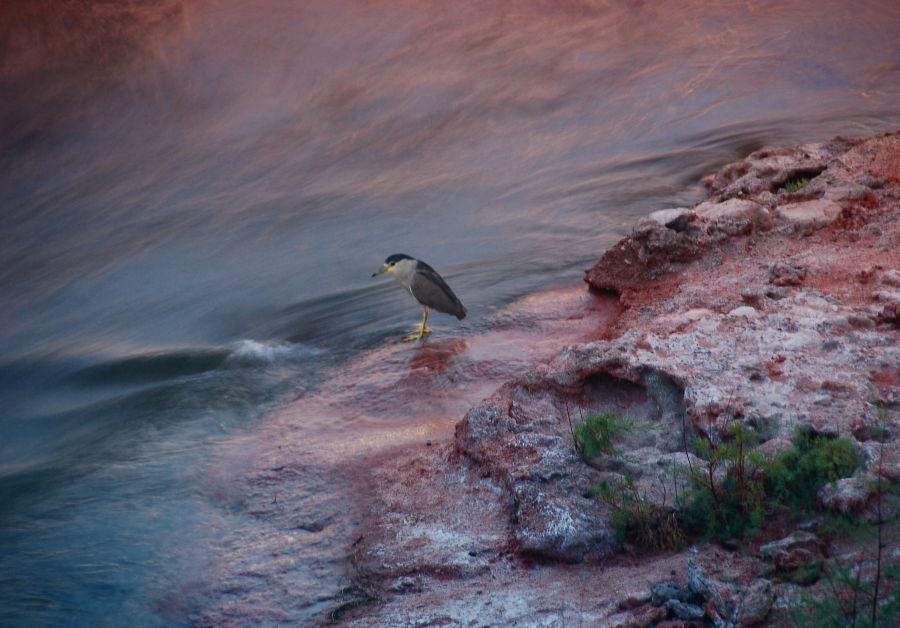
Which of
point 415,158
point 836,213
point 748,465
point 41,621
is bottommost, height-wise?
point 41,621

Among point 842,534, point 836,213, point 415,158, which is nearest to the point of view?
point 842,534

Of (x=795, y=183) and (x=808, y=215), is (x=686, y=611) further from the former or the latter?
(x=795, y=183)

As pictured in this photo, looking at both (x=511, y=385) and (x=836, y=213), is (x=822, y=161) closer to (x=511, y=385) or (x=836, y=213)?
(x=836, y=213)

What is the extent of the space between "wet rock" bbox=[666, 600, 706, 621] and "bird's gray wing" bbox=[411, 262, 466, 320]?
4330 millimetres

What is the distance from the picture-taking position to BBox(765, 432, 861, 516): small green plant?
355 cm

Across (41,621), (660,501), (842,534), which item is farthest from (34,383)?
(842,534)

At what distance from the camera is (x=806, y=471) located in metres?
3.60

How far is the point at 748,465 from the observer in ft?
12.2

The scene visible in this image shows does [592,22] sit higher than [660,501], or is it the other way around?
[592,22]

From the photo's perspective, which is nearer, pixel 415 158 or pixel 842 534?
pixel 842 534

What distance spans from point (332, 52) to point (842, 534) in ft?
36.3

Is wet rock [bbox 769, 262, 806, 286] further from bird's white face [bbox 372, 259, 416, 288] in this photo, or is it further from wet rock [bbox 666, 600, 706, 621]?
wet rock [bbox 666, 600, 706, 621]

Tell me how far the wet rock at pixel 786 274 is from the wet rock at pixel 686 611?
3012mm

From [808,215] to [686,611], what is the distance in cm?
452
